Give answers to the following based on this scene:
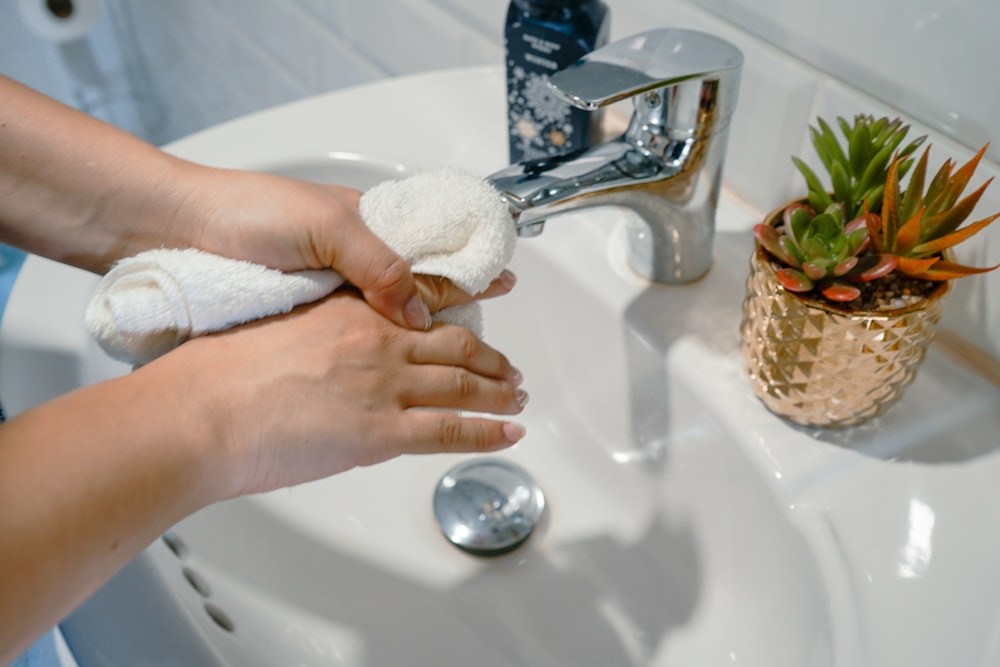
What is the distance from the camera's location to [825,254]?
406mm

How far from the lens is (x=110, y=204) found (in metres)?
0.46

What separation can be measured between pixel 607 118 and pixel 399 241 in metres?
0.30

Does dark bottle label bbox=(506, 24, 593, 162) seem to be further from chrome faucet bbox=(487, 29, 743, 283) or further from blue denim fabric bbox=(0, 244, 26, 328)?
blue denim fabric bbox=(0, 244, 26, 328)

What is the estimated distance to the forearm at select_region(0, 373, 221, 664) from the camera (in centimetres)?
31

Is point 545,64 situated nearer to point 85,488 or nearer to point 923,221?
point 923,221

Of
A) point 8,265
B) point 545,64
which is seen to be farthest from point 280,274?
point 8,265

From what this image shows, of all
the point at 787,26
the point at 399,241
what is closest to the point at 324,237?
the point at 399,241

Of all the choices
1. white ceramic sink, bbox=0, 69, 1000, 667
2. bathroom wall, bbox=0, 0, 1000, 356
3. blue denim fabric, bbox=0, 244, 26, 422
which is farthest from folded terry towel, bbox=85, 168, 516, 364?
blue denim fabric, bbox=0, 244, 26, 422

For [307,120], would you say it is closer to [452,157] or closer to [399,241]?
[452,157]

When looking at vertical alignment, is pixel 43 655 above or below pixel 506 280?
below

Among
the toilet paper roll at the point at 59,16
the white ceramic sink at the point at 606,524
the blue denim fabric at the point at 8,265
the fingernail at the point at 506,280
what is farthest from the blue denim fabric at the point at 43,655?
the toilet paper roll at the point at 59,16

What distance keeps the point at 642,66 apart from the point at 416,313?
17cm

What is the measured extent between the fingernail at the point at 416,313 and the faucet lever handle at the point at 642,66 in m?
0.12

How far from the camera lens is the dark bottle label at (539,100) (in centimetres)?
54
